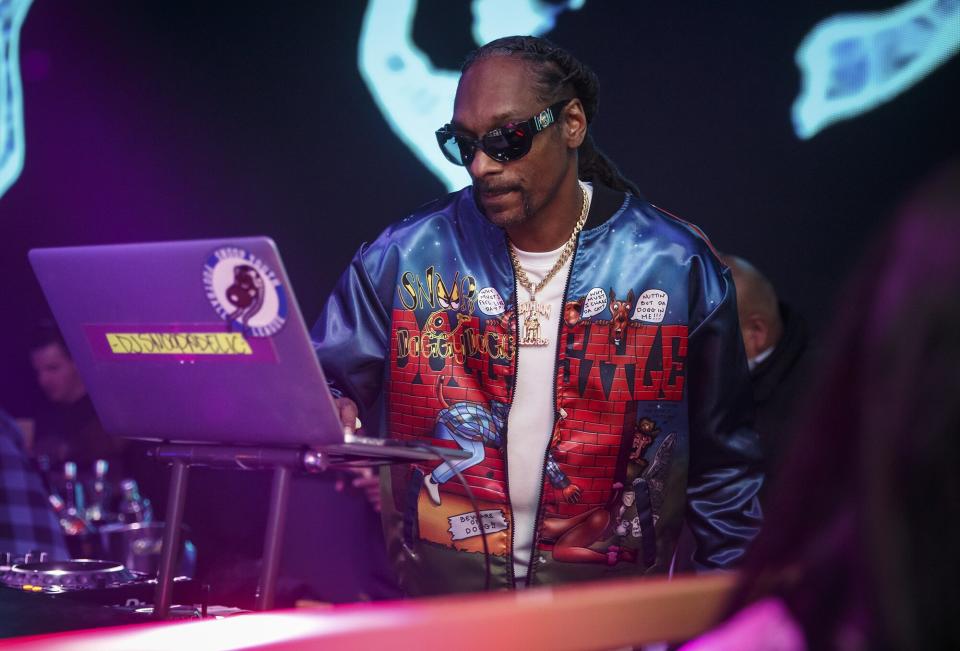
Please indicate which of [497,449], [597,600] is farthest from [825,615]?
[497,449]

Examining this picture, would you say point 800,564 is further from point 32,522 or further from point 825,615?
point 32,522

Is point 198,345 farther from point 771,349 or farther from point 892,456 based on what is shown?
point 771,349

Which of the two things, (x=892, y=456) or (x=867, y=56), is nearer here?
(x=892, y=456)

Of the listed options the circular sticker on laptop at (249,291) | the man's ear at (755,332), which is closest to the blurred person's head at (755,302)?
the man's ear at (755,332)

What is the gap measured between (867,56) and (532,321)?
2055mm

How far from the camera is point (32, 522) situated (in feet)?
10.2

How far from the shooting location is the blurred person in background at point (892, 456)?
2.33 ft

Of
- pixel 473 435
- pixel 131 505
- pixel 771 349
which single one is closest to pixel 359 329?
pixel 473 435

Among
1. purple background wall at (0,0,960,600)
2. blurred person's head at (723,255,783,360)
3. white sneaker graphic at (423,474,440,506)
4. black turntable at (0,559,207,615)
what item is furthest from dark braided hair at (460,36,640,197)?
purple background wall at (0,0,960,600)

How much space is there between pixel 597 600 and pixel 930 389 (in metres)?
0.29

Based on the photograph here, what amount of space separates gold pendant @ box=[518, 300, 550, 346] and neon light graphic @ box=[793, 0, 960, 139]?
1903mm

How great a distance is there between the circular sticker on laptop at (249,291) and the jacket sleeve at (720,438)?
1134 mm

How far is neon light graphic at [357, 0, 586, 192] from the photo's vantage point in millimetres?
4312

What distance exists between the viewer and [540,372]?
2348mm
